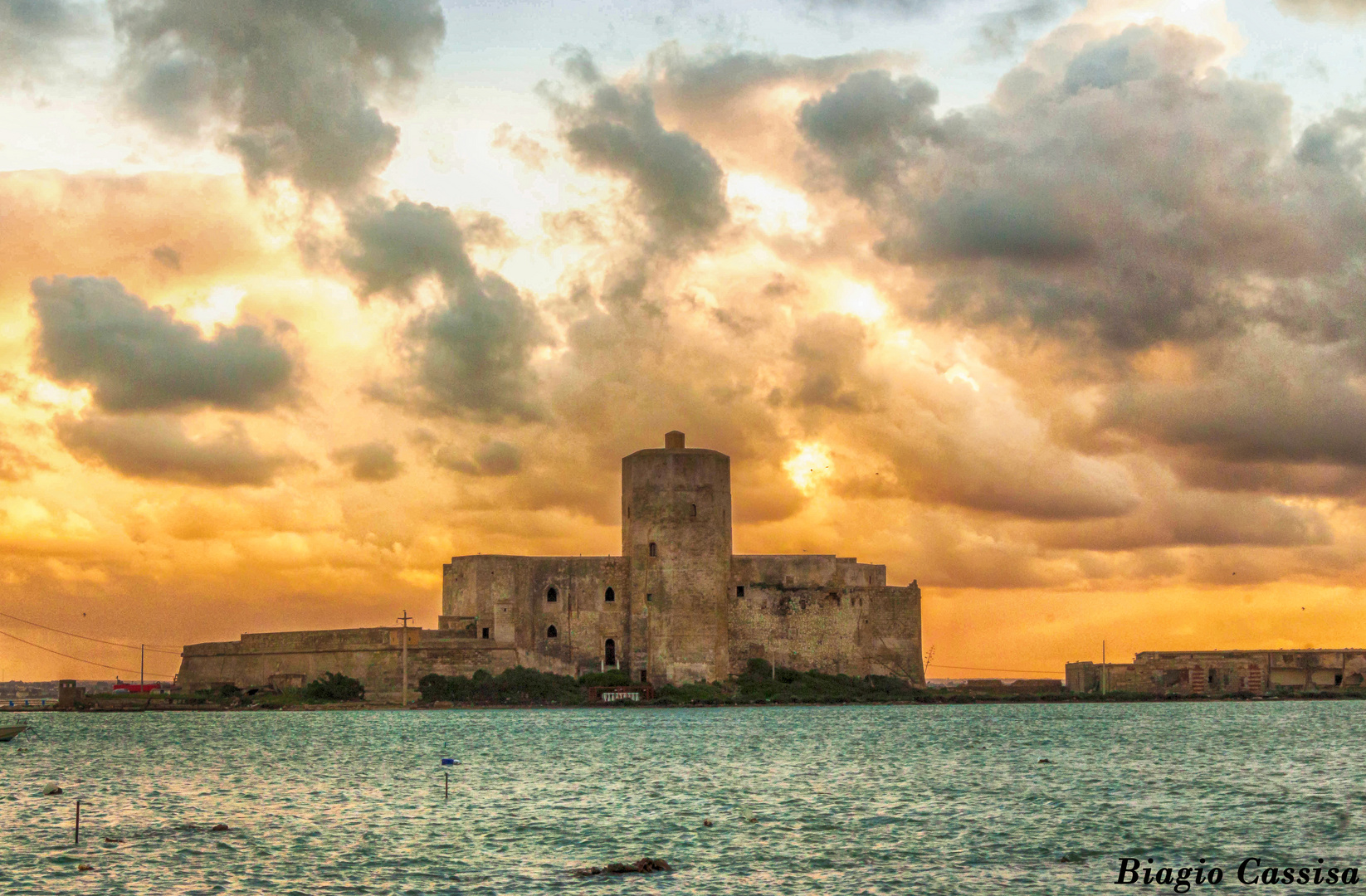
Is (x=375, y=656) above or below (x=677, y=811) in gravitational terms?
above

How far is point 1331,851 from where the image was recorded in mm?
23250

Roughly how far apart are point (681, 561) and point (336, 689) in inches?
738

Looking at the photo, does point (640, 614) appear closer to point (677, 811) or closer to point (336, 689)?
point (336, 689)

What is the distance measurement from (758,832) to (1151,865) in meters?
6.78

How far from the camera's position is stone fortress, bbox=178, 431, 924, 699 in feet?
259

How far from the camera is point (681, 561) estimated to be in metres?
80.9

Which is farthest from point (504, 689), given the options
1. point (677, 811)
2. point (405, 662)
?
point (677, 811)

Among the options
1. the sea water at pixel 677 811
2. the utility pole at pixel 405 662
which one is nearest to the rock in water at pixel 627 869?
the sea water at pixel 677 811

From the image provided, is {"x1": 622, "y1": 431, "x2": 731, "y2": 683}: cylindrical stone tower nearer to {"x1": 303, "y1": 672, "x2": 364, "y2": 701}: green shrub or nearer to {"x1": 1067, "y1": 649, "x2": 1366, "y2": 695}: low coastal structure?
{"x1": 303, "y1": 672, "x2": 364, "y2": 701}: green shrub

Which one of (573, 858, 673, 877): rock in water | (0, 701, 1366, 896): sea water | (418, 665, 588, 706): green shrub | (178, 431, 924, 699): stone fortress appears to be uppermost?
(178, 431, 924, 699): stone fortress

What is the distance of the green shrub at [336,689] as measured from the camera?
77625 mm

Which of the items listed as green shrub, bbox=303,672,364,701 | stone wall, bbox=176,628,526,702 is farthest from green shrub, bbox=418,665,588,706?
green shrub, bbox=303,672,364,701

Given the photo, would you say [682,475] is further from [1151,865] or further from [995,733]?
[1151,865]

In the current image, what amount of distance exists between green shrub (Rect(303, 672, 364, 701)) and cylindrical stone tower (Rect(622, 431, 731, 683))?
48.2 feet
